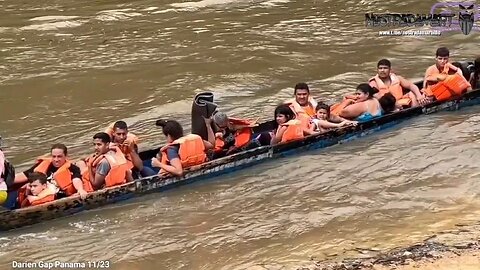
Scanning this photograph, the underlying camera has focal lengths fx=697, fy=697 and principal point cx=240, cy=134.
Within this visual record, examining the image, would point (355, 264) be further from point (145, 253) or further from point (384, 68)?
point (384, 68)

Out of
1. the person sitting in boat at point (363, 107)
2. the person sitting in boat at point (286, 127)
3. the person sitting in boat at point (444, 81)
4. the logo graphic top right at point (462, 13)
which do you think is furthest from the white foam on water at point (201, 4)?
the person sitting in boat at point (286, 127)

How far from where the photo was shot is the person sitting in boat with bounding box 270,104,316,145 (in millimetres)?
9195

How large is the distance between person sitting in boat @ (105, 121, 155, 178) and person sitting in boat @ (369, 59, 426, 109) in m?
3.91

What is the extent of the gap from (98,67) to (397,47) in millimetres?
6326

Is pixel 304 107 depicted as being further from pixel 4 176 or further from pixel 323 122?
pixel 4 176

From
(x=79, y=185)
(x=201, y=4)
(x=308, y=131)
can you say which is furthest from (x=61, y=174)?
(x=201, y=4)

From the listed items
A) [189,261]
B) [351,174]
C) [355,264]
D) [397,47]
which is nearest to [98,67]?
[397,47]

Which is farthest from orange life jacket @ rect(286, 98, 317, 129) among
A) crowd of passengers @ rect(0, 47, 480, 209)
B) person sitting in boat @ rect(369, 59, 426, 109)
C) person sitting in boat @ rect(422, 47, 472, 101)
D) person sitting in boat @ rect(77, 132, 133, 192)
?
person sitting in boat @ rect(77, 132, 133, 192)

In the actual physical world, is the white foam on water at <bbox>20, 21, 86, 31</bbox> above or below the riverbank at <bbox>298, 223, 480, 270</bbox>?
above

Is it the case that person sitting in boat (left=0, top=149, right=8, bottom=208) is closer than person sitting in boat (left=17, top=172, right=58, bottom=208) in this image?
Yes

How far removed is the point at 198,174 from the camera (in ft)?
27.9

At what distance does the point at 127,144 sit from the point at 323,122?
2.84 m

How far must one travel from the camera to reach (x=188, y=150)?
8.39 meters

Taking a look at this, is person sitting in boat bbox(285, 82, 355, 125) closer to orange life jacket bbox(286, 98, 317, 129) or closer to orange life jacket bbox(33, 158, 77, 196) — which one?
orange life jacket bbox(286, 98, 317, 129)
